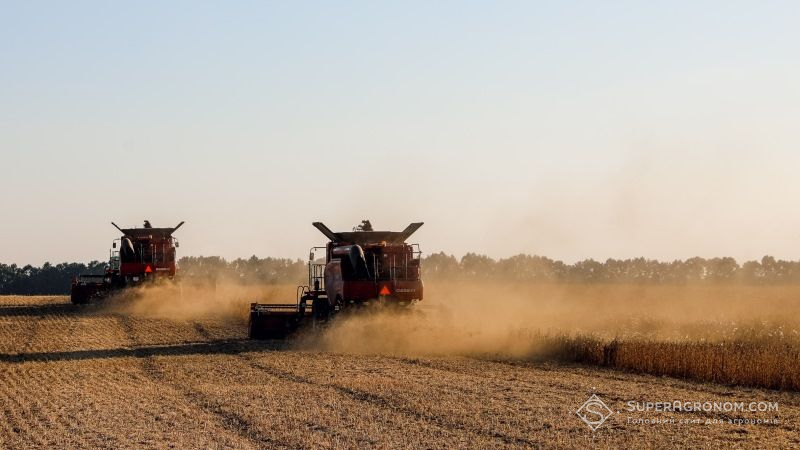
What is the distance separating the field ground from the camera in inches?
527

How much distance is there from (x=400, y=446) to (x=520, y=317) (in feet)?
81.1

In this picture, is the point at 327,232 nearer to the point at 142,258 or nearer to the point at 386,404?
the point at 386,404

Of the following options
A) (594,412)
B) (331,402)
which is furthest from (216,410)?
(594,412)

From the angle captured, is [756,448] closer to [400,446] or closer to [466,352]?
[400,446]

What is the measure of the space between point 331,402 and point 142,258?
33.3 meters

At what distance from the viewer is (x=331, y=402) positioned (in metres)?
16.5

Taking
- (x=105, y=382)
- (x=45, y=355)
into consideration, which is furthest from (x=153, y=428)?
(x=45, y=355)

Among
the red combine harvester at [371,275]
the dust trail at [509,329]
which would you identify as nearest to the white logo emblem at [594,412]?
the dust trail at [509,329]

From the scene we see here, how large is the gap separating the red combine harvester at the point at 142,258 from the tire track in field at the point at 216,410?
23.0 m

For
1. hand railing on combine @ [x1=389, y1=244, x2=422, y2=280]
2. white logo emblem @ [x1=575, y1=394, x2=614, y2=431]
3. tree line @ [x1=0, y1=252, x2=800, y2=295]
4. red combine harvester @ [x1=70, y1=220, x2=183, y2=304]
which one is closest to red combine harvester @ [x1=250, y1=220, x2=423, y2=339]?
hand railing on combine @ [x1=389, y1=244, x2=422, y2=280]

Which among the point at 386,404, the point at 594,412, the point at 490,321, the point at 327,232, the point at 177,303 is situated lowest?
the point at 594,412

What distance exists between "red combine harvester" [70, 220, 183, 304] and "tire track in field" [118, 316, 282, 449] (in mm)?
23023

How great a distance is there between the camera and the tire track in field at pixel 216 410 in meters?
13.3

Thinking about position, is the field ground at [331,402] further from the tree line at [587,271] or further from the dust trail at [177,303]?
the tree line at [587,271]
